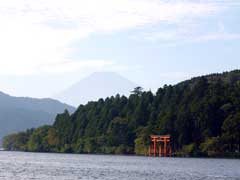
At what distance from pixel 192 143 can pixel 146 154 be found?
17.4 metres

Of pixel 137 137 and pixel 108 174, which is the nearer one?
pixel 108 174

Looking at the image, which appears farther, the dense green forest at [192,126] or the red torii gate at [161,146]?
the red torii gate at [161,146]

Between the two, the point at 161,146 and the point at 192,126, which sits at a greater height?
the point at 192,126

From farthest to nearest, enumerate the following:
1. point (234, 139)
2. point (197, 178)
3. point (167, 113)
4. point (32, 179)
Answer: point (167, 113) < point (234, 139) < point (197, 178) < point (32, 179)

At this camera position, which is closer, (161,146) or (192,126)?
(192,126)

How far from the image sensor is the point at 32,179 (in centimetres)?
7900

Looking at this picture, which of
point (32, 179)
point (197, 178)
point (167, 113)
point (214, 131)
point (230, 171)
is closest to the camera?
point (32, 179)

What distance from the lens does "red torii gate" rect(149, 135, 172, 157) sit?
172 m

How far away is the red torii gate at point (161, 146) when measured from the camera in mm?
171500

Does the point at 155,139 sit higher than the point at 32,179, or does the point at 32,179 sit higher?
the point at 155,139

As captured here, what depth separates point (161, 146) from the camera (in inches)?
6969

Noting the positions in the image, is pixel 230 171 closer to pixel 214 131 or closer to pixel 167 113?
pixel 214 131

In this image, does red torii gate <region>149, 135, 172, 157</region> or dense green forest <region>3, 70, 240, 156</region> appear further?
red torii gate <region>149, 135, 172, 157</region>

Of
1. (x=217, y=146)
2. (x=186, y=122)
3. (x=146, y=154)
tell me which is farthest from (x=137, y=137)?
(x=217, y=146)
